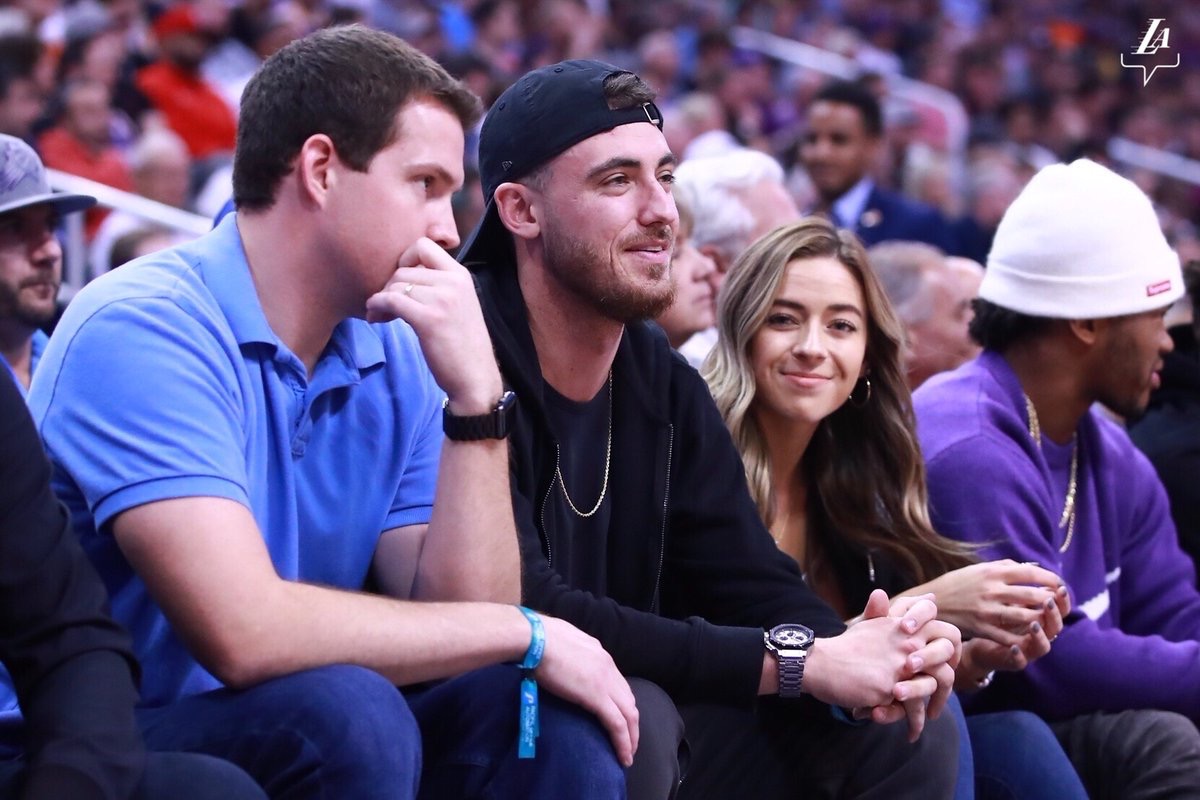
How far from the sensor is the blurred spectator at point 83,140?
23.6 feet

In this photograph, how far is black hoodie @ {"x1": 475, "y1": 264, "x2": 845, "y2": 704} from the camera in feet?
9.82

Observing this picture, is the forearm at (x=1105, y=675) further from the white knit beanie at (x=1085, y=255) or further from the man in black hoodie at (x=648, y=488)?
the white knit beanie at (x=1085, y=255)

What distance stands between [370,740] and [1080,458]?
7.80 ft

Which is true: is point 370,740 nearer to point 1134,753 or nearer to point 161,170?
point 1134,753

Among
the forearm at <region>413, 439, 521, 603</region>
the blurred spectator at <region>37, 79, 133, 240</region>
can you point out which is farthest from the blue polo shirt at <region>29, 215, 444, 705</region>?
the blurred spectator at <region>37, 79, 133, 240</region>

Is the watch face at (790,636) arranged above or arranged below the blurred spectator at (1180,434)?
above

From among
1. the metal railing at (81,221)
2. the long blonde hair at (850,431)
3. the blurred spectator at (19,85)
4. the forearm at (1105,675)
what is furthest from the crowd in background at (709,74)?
the forearm at (1105,675)

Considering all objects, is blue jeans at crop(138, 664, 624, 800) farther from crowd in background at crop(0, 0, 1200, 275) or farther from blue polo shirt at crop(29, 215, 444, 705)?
crowd in background at crop(0, 0, 1200, 275)

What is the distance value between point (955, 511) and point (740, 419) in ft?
1.80

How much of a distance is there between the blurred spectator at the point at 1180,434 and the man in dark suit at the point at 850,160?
10.0ft

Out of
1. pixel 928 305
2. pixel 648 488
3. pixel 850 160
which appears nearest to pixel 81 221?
pixel 928 305

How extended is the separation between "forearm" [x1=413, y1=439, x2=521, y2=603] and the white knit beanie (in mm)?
1837

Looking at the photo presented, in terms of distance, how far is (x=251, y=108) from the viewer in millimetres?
2656

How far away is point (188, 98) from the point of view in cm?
→ 841
